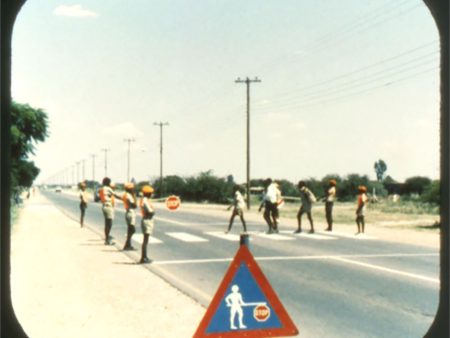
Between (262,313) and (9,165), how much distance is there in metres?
1.79

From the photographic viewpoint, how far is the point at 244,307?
3.70 meters

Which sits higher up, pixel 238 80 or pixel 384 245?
pixel 238 80

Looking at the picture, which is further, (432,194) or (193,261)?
(432,194)

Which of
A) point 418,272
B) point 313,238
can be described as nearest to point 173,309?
point 418,272

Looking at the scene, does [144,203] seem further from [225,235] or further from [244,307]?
[225,235]

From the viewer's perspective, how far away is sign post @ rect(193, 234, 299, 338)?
12.0 ft

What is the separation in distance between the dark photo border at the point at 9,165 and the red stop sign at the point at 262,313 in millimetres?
951

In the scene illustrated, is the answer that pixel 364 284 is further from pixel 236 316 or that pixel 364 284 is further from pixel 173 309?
pixel 236 316

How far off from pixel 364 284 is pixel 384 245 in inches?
256

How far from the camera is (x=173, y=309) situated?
296 inches

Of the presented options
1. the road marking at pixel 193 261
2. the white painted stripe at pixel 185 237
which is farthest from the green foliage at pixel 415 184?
the road marking at pixel 193 261

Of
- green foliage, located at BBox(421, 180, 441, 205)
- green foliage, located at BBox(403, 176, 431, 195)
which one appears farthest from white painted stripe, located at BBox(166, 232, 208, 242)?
green foliage, located at BBox(403, 176, 431, 195)

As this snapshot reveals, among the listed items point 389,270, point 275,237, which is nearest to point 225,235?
point 275,237

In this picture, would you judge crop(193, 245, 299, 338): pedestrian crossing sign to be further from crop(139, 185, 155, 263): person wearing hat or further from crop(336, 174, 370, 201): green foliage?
crop(336, 174, 370, 201): green foliage
